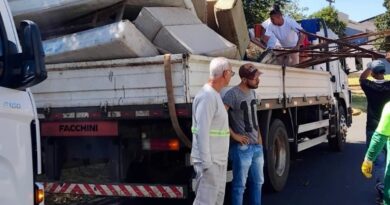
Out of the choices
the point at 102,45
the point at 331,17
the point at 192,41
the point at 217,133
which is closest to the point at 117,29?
the point at 102,45

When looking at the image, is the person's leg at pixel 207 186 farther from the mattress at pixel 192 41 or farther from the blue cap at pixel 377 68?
the blue cap at pixel 377 68

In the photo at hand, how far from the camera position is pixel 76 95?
5.54 metres

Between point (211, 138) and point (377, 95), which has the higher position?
point (377, 95)

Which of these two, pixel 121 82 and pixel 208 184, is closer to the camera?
pixel 208 184

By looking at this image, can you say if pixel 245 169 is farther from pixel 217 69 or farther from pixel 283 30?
pixel 283 30

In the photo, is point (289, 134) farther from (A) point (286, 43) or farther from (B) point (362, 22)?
(B) point (362, 22)

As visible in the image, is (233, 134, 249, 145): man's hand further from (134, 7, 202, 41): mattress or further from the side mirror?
the side mirror

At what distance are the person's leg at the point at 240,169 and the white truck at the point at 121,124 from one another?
1.24 feet

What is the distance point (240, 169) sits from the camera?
18.0ft

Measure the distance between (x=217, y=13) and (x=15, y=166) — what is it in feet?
15.0

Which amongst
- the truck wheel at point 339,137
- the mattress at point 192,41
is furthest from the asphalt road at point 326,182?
the mattress at point 192,41

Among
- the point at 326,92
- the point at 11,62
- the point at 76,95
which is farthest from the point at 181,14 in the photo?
the point at 326,92

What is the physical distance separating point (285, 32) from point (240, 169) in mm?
4361

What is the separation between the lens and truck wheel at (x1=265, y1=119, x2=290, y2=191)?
693 cm
